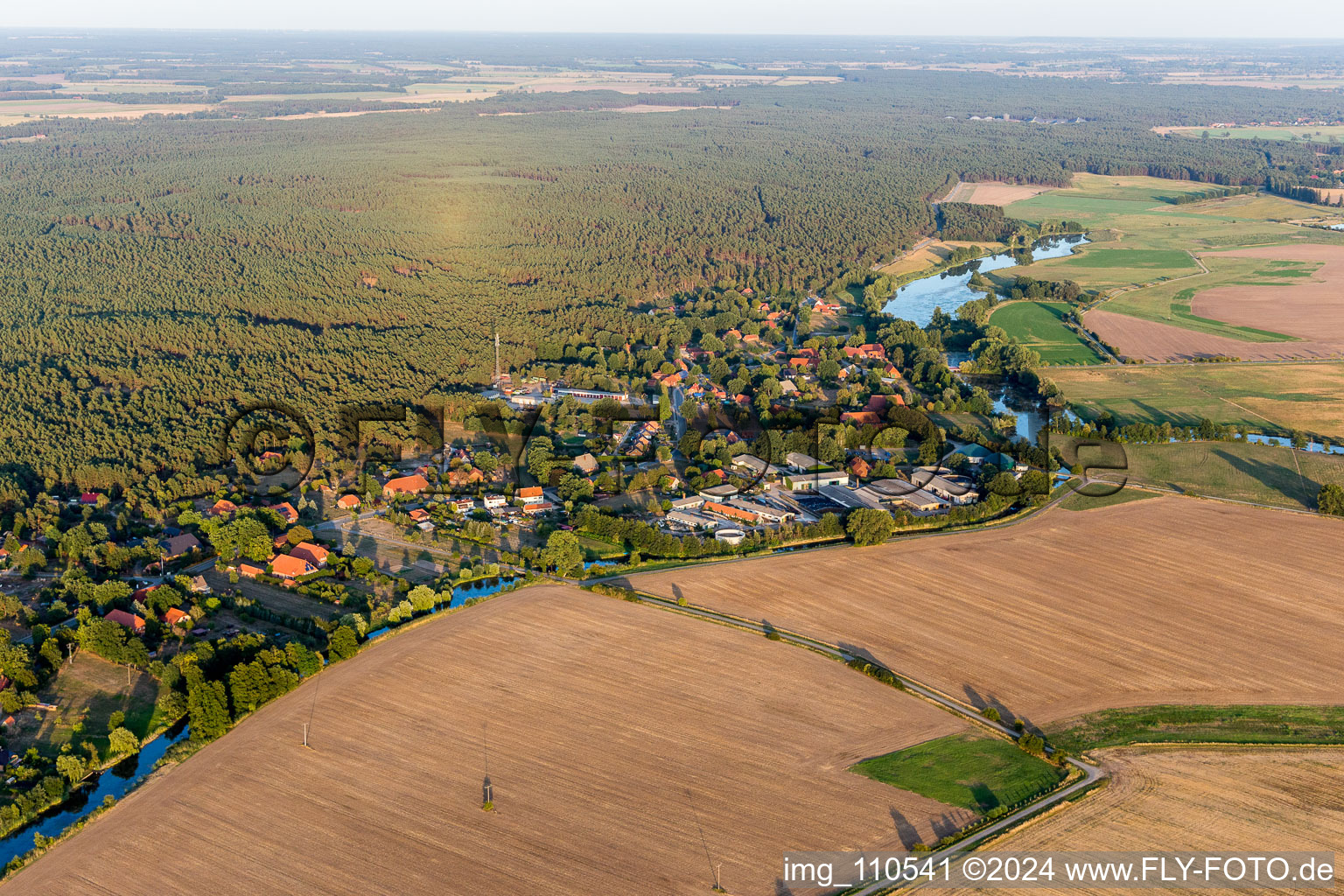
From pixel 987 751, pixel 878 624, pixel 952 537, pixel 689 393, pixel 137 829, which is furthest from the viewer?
pixel 689 393

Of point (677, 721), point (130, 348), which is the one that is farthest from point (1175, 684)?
point (130, 348)

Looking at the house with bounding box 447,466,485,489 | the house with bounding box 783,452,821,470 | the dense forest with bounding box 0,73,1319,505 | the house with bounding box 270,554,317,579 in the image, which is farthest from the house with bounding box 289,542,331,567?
the house with bounding box 783,452,821,470

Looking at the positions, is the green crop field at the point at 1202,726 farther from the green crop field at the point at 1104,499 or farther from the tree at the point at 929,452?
the tree at the point at 929,452

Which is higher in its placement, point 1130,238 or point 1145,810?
point 1130,238

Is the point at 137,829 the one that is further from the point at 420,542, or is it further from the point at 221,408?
the point at 221,408

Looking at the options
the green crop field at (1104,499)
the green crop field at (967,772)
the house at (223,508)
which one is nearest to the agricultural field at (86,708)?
the house at (223,508)

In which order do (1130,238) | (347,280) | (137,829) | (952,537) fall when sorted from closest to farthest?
(137,829)
(952,537)
(347,280)
(1130,238)

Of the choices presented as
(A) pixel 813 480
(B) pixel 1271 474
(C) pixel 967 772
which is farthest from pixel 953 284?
(C) pixel 967 772

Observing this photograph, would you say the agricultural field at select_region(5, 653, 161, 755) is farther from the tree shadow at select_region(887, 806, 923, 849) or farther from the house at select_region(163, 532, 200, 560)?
the tree shadow at select_region(887, 806, 923, 849)
